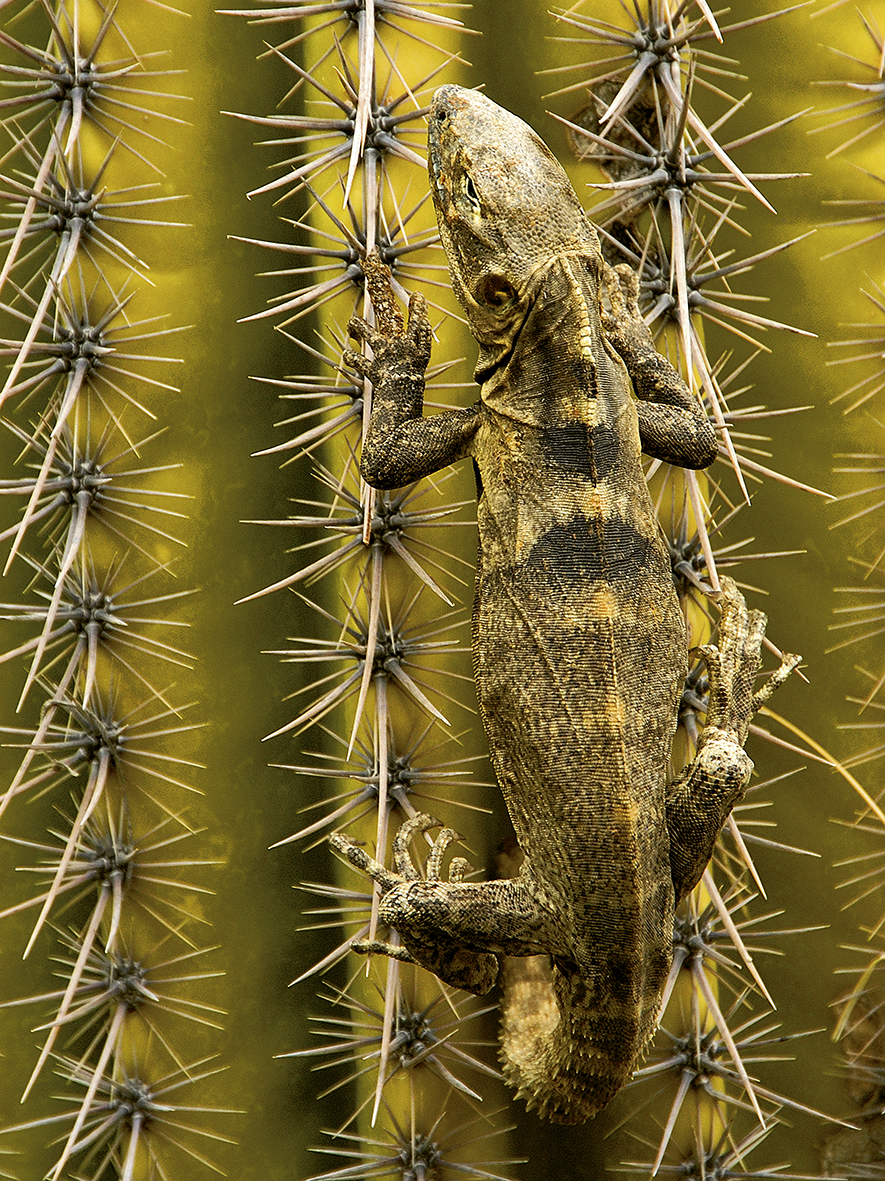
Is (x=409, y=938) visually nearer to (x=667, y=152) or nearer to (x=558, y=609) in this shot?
(x=558, y=609)

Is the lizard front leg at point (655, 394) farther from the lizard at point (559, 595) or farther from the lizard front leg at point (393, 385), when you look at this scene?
the lizard front leg at point (393, 385)

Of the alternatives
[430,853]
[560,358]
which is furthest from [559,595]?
[430,853]

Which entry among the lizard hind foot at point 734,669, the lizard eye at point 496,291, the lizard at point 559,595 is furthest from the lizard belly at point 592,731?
the lizard eye at point 496,291

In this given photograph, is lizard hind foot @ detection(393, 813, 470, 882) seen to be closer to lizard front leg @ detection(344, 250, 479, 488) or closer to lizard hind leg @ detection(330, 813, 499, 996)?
lizard hind leg @ detection(330, 813, 499, 996)

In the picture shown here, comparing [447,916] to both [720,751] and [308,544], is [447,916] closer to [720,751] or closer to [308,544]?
[720,751]

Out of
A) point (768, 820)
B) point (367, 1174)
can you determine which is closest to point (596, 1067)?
point (367, 1174)

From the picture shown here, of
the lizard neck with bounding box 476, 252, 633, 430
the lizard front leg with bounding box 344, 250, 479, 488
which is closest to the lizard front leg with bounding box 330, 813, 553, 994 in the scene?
the lizard front leg with bounding box 344, 250, 479, 488
